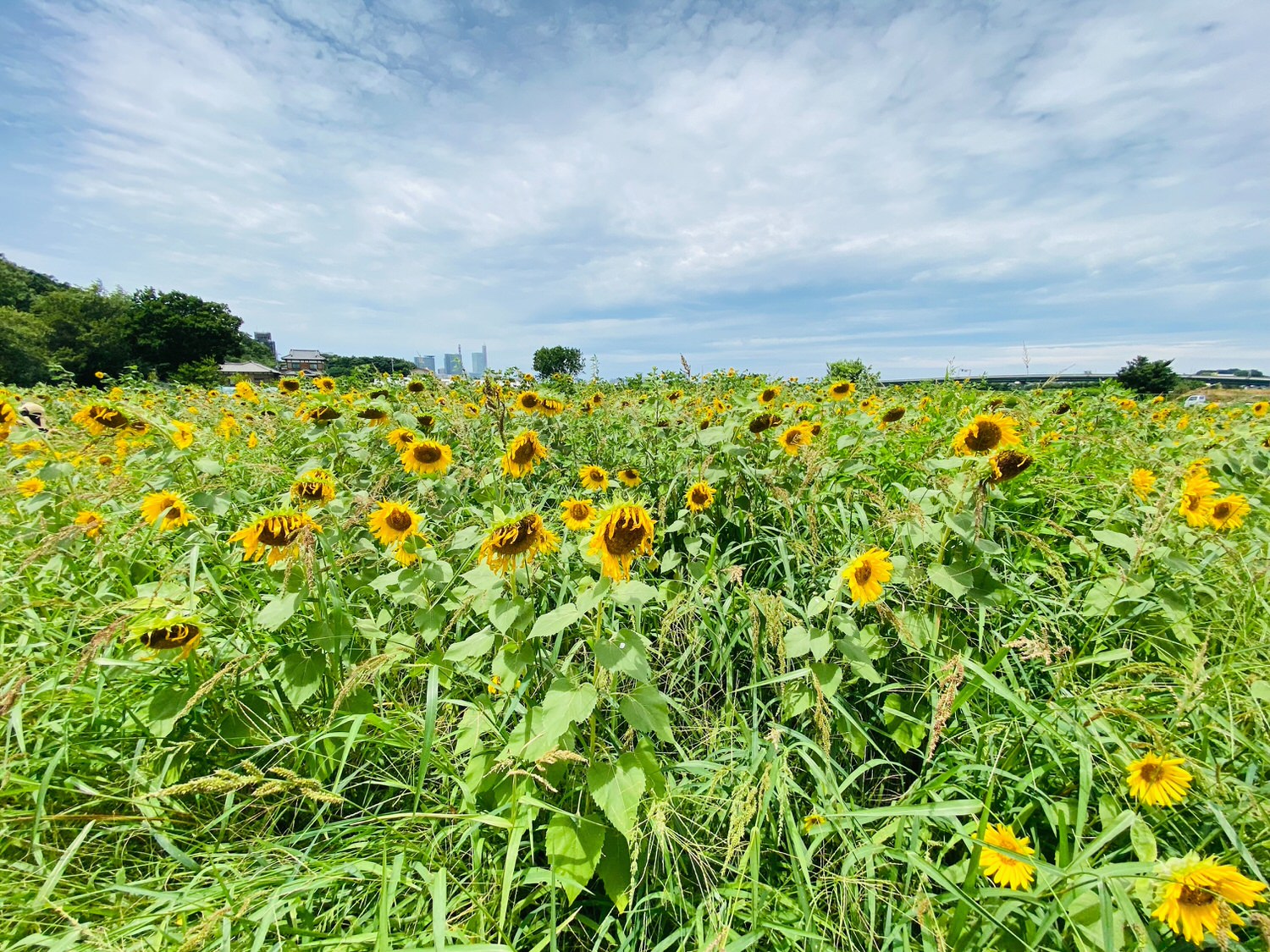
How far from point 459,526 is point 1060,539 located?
2.99 meters

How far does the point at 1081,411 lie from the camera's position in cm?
425

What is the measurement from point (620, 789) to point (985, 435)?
186 cm

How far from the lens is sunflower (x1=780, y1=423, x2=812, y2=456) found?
2.61 metres

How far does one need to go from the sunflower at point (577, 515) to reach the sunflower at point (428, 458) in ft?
2.83

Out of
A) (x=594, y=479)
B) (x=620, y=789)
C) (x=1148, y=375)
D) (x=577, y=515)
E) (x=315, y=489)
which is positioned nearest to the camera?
(x=620, y=789)

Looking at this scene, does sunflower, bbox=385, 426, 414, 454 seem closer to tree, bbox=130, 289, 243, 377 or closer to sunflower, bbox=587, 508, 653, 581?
sunflower, bbox=587, 508, 653, 581

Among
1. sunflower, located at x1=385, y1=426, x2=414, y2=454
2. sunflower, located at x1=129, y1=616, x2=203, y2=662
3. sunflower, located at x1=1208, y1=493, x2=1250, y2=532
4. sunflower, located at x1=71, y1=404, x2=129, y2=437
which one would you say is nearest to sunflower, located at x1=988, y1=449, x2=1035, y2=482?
sunflower, located at x1=1208, y1=493, x2=1250, y2=532

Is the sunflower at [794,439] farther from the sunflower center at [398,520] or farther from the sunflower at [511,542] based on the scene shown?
the sunflower center at [398,520]

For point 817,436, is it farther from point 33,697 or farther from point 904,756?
point 33,697

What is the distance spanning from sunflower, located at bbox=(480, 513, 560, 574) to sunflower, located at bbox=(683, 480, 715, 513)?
44.9 inches

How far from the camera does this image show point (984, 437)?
196cm

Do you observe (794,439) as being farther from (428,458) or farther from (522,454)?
(428,458)

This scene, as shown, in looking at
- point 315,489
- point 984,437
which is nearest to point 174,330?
point 315,489

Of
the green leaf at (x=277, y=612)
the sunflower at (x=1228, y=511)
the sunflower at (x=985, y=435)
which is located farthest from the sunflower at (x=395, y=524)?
the sunflower at (x=1228, y=511)
